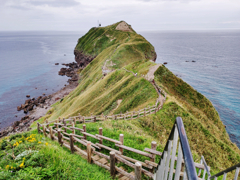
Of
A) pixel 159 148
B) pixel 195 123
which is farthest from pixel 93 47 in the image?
pixel 159 148

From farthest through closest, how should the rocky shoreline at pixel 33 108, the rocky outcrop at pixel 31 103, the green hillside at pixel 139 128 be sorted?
the rocky outcrop at pixel 31 103
the rocky shoreline at pixel 33 108
the green hillside at pixel 139 128

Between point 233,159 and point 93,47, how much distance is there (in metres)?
85.4

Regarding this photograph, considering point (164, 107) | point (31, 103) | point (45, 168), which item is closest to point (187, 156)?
point (45, 168)

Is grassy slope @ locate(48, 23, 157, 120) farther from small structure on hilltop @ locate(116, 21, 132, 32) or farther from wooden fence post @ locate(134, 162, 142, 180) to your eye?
small structure on hilltop @ locate(116, 21, 132, 32)

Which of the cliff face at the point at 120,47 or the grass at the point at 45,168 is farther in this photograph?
the cliff face at the point at 120,47

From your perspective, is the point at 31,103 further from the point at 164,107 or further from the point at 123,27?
the point at 123,27

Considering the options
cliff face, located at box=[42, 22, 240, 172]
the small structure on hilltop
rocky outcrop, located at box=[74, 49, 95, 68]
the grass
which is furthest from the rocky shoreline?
the small structure on hilltop

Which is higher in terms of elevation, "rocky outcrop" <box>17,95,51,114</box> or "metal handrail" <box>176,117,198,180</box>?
"metal handrail" <box>176,117,198,180</box>

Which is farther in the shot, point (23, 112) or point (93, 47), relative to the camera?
point (93, 47)

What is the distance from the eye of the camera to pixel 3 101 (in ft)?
186

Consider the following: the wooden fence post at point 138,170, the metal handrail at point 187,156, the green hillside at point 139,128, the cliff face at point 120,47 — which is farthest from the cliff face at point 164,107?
the metal handrail at point 187,156

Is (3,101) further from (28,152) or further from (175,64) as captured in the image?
(175,64)

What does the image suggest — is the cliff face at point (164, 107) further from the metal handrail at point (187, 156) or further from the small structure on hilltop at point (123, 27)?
the small structure on hilltop at point (123, 27)

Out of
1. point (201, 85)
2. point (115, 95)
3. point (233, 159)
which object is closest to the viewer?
point (233, 159)
